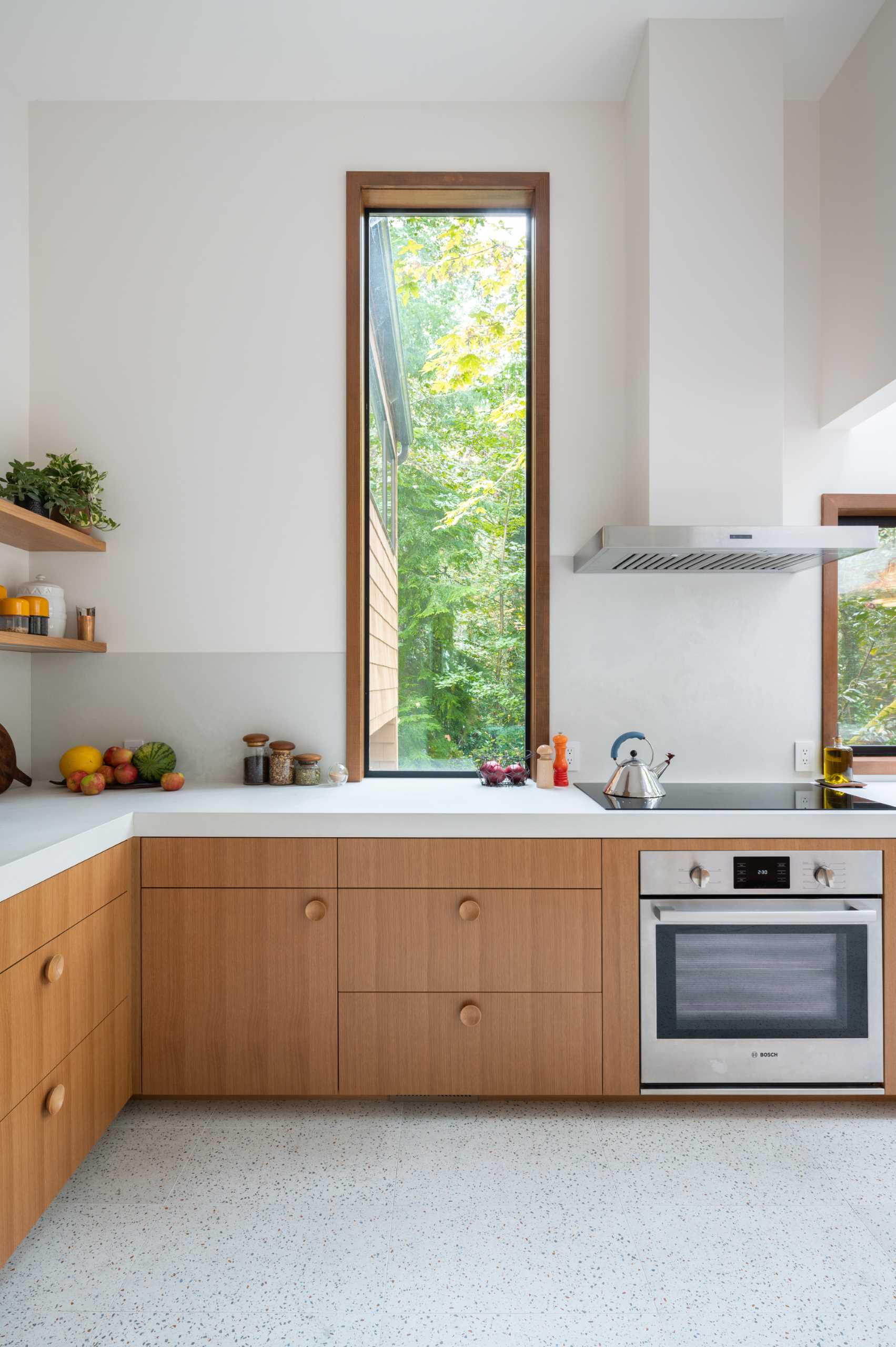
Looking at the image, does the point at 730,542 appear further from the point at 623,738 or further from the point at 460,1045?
the point at 460,1045

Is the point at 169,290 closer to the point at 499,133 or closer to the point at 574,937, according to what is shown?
the point at 499,133

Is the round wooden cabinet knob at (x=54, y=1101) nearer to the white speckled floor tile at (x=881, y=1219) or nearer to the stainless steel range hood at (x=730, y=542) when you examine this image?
the white speckled floor tile at (x=881, y=1219)

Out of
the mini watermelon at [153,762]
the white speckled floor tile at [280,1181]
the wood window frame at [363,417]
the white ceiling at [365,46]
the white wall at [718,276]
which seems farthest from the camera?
the wood window frame at [363,417]

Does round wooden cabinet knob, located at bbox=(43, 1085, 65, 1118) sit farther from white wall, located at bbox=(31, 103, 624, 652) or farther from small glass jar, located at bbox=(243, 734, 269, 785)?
white wall, located at bbox=(31, 103, 624, 652)

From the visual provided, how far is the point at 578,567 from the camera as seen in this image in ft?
8.62

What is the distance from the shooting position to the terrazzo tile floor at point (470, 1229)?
146cm

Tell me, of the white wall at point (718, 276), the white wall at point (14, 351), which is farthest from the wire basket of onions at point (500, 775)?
the white wall at point (14, 351)

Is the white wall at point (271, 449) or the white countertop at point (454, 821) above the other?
the white wall at point (271, 449)

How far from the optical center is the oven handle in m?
2.07

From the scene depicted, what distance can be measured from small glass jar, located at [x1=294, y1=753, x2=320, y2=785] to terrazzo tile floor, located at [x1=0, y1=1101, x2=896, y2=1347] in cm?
96

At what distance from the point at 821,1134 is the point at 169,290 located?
330 cm

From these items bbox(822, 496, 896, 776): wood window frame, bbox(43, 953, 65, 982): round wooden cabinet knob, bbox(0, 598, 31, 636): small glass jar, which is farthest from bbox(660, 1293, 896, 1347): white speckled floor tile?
bbox(0, 598, 31, 636): small glass jar

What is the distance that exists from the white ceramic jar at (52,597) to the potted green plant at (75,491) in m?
0.22

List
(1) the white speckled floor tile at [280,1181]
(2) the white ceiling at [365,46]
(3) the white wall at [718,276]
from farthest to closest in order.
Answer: (3) the white wall at [718,276] → (2) the white ceiling at [365,46] → (1) the white speckled floor tile at [280,1181]
